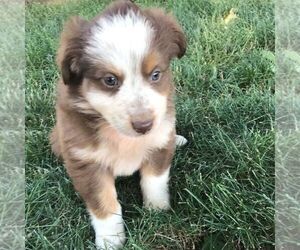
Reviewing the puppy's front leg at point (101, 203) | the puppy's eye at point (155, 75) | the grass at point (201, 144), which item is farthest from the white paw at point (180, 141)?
Result: the puppy's eye at point (155, 75)

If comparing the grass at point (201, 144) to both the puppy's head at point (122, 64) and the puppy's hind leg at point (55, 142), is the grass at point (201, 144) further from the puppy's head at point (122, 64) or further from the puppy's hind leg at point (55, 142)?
the puppy's head at point (122, 64)

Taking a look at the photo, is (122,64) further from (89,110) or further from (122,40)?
(89,110)

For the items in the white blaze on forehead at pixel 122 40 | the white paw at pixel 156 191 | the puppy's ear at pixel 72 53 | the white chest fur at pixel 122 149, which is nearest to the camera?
the white blaze on forehead at pixel 122 40

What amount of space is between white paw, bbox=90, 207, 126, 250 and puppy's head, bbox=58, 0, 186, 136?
0.40 m

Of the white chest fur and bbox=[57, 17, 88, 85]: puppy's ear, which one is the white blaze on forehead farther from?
the white chest fur

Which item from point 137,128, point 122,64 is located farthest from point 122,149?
point 122,64

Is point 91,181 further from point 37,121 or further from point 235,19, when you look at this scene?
point 235,19

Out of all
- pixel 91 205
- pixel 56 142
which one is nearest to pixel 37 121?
pixel 56 142

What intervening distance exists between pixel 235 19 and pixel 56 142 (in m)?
1.07

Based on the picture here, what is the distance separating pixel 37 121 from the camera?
272cm

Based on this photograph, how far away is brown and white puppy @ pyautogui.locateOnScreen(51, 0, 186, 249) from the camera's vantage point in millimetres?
1904

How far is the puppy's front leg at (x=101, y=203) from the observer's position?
2180mm

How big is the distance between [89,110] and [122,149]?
0.66 ft

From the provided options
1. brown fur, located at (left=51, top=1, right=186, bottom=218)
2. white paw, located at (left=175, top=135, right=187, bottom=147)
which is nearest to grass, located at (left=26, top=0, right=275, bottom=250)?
white paw, located at (left=175, top=135, right=187, bottom=147)
